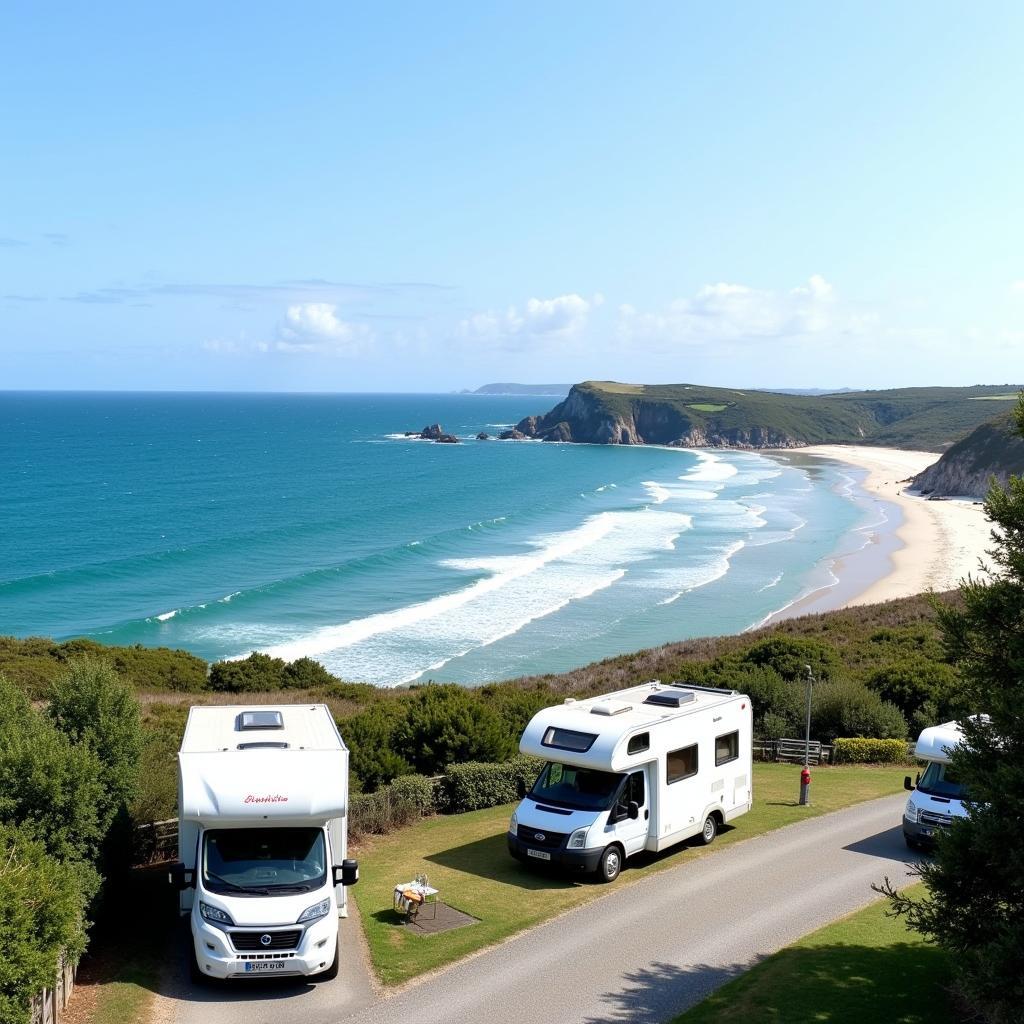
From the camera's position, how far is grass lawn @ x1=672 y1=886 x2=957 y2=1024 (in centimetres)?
998

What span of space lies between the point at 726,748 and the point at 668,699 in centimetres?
148

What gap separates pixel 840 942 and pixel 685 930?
5.88 feet

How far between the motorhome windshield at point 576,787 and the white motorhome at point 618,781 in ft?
0.05

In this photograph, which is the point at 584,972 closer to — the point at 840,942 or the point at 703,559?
the point at 840,942

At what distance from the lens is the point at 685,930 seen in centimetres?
1241

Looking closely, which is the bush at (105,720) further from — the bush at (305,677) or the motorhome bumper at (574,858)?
the bush at (305,677)

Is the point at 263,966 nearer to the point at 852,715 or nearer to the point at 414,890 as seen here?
the point at 414,890

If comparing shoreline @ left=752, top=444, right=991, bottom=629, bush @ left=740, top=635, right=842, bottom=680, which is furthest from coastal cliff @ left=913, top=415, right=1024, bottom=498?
bush @ left=740, top=635, right=842, bottom=680

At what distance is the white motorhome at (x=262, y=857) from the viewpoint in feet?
34.1

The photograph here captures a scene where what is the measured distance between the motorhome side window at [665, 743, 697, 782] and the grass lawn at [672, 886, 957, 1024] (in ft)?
10.5

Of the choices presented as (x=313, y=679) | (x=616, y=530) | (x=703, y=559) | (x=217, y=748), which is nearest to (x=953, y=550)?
(x=703, y=559)

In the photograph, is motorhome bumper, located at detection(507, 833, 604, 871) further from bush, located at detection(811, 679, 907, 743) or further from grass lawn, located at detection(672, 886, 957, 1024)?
bush, located at detection(811, 679, 907, 743)

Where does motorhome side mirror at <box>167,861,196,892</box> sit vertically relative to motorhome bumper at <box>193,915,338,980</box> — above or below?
above

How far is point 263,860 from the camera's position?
36.1 ft
